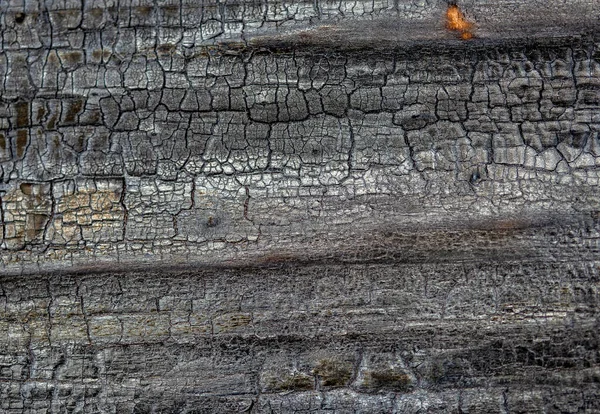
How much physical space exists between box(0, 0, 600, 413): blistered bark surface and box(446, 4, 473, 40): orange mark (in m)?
0.02

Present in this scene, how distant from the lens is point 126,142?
72.5 inches

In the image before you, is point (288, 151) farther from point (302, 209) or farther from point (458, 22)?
point (458, 22)

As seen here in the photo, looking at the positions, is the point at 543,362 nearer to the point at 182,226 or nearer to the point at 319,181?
the point at 319,181

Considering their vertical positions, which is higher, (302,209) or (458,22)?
(458,22)

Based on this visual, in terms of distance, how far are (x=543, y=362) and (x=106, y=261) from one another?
145cm

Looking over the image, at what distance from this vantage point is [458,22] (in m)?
1.87

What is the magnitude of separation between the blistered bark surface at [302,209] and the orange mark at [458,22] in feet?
0.06

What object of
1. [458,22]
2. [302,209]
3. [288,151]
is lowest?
[302,209]

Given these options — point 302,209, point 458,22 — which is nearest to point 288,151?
point 302,209

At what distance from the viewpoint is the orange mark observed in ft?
6.13

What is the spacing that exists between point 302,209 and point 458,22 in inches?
31.7

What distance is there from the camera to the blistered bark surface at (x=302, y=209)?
5.97 ft

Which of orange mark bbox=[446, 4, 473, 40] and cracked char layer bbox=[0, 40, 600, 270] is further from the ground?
orange mark bbox=[446, 4, 473, 40]

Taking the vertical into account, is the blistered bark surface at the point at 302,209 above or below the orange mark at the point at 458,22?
below
